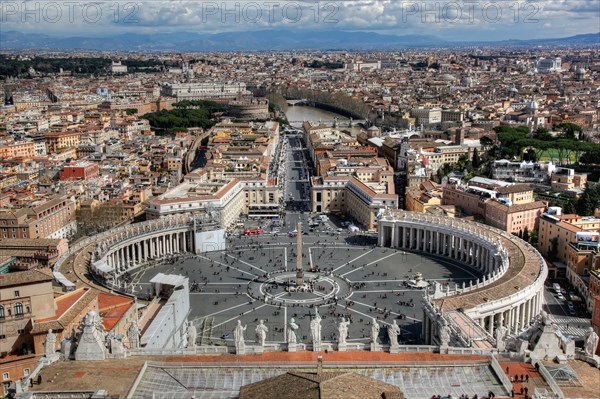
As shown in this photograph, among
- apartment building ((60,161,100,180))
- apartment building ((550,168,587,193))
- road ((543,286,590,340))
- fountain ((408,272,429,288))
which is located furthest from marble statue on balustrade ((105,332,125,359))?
apartment building ((550,168,587,193))

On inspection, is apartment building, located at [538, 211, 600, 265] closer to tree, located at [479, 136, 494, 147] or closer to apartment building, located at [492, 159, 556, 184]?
apartment building, located at [492, 159, 556, 184]

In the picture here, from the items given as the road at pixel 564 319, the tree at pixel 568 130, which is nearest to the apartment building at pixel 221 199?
the road at pixel 564 319

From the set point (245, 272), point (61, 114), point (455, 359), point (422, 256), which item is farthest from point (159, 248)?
point (61, 114)

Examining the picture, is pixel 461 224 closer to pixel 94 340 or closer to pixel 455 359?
pixel 455 359

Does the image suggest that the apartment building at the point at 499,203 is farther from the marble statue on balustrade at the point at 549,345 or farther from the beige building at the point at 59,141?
the beige building at the point at 59,141

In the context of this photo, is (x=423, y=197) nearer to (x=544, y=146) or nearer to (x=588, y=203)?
(x=588, y=203)

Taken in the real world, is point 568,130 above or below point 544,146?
above

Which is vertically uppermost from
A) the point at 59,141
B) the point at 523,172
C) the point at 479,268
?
the point at 59,141

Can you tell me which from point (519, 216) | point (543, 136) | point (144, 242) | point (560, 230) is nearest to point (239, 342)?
point (144, 242)
